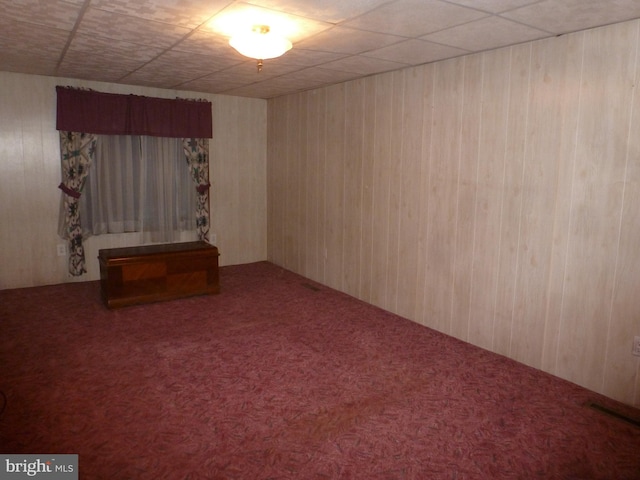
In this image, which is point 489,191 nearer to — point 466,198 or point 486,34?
point 466,198

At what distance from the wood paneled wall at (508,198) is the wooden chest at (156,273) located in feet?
4.84

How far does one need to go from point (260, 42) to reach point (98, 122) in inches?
120

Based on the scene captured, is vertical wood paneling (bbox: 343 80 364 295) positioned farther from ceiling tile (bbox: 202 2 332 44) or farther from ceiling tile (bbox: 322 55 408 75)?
ceiling tile (bbox: 202 2 332 44)

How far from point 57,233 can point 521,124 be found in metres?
4.84

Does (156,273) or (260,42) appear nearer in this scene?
(260,42)

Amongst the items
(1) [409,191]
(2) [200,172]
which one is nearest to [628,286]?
(1) [409,191]

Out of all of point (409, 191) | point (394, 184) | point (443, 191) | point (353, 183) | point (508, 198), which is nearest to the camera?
point (508, 198)

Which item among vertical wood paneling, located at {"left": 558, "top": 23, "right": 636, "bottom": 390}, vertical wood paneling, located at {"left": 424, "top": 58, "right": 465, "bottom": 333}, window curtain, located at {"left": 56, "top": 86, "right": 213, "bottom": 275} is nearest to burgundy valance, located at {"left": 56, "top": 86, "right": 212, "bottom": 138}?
window curtain, located at {"left": 56, "top": 86, "right": 213, "bottom": 275}

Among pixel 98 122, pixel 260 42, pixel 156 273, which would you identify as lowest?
pixel 156 273

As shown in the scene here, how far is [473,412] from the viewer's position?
268 cm

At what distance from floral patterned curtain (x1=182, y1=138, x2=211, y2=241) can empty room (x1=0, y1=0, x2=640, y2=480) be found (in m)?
0.14

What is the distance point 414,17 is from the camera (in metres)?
2.64

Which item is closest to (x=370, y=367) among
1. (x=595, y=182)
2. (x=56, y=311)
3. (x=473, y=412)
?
(x=473, y=412)

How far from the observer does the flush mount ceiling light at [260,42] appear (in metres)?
2.80
